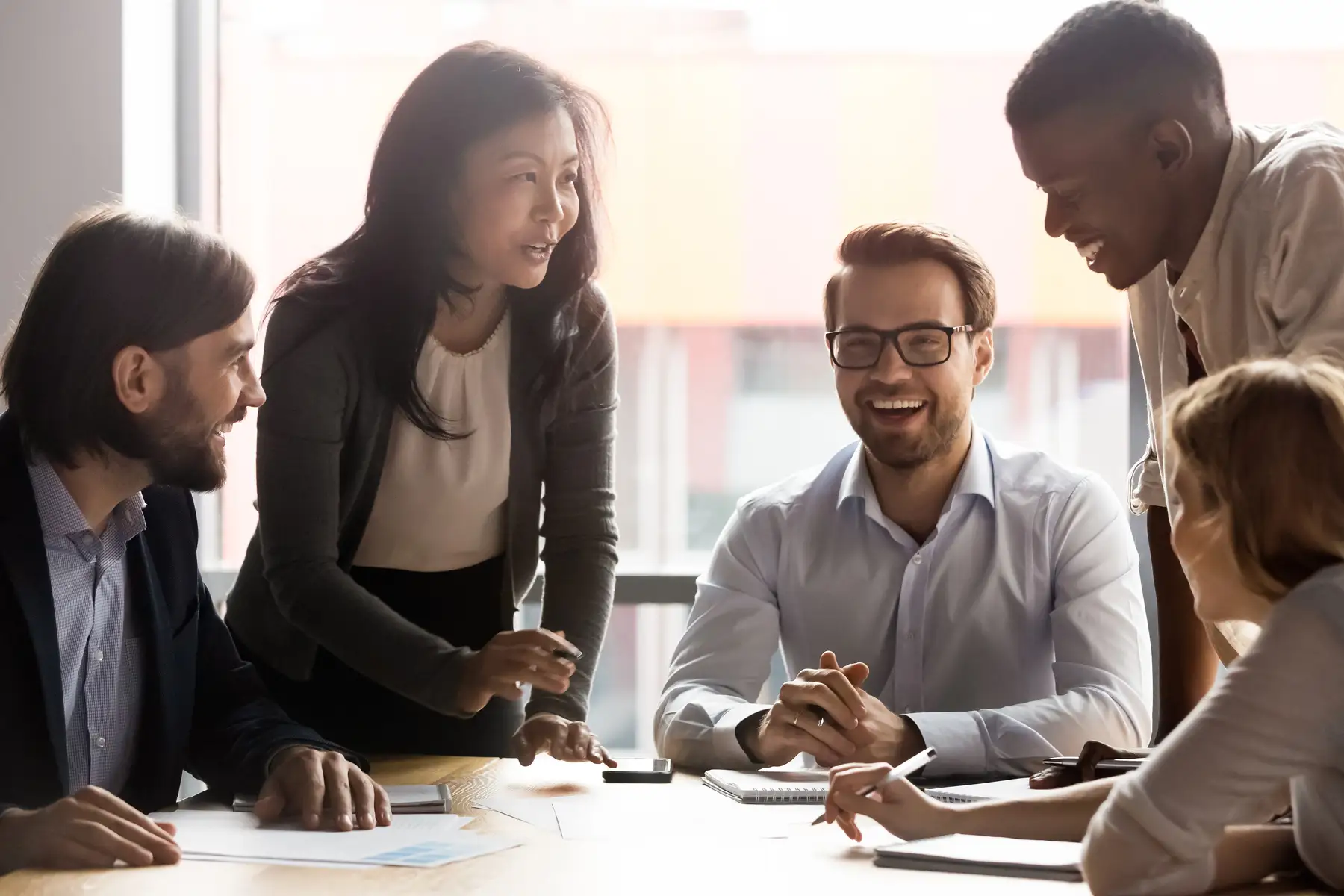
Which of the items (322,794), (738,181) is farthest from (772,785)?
(738,181)

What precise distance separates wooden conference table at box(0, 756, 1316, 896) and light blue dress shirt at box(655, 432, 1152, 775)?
2.09 ft

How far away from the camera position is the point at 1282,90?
3.23 metres

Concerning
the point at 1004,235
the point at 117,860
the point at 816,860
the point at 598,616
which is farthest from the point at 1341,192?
the point at 1004,235

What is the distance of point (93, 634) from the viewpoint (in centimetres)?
177

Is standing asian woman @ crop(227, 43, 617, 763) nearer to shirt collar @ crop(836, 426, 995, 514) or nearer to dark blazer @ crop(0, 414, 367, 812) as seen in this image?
dark blazer @ crop(0, 414, 367, 812)

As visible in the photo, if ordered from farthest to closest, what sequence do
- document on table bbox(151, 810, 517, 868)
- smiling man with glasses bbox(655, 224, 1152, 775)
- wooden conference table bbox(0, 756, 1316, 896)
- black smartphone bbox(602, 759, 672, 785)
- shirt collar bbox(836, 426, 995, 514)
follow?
shirt collar bbox(836, 426, 995, 514) < smiling man with glasses bbox(655, 224, 1152, 775) < black smartphone bbox(602, 759, 672, 785) < document on table bbox(151, 810, 517, 868) < wooden conference table bbox(0, 756, 1316, 896)

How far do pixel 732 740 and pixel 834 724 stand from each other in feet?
0.61

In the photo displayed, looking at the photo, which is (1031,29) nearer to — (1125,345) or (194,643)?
(1125,345)

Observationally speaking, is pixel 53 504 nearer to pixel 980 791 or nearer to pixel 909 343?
pixel 980 791

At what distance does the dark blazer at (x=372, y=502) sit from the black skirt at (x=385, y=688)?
1.2 inches

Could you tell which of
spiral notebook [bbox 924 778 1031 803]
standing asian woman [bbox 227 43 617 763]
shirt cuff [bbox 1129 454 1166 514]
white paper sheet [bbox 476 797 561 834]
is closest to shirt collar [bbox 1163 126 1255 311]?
shirt cuff [bbox 1129 454 1166 514]

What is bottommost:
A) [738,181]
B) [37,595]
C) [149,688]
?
[149,688]

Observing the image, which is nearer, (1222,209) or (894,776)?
(894,776)

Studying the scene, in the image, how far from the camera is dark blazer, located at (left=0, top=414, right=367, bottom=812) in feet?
5.30
